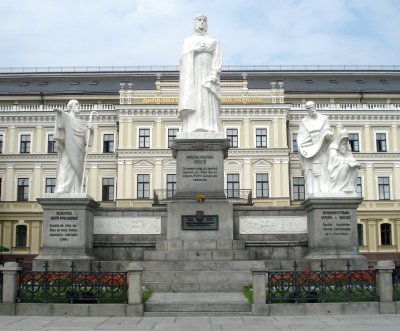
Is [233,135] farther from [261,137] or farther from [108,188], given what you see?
[108,188]

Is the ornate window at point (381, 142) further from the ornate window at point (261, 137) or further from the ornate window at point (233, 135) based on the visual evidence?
the ornate window at point (233, 135)

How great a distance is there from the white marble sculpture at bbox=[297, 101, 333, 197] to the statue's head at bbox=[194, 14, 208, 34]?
471 cm

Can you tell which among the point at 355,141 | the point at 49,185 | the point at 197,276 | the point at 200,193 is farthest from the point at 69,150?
the point at 355,141

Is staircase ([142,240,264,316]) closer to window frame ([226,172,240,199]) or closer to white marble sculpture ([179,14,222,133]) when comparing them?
white marble sculpture ([179,14,222,133])

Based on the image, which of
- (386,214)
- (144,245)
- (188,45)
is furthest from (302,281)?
(386,214)

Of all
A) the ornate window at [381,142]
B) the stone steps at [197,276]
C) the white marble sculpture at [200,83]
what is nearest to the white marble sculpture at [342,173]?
the white marble sculpture at [200,83]

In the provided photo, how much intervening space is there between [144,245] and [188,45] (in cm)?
665

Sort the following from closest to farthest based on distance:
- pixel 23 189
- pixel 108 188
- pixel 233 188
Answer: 1. pixel 233 188
2. pixel 23 189
3. pixel 108 188

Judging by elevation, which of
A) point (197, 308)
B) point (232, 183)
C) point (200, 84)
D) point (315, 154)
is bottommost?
point (197, 308)

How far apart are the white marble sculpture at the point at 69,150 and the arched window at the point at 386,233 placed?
44561mm

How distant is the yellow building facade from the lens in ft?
187

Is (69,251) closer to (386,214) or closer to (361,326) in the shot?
(361,326)

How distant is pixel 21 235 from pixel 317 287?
48.6m

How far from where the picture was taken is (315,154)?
59.9ft
